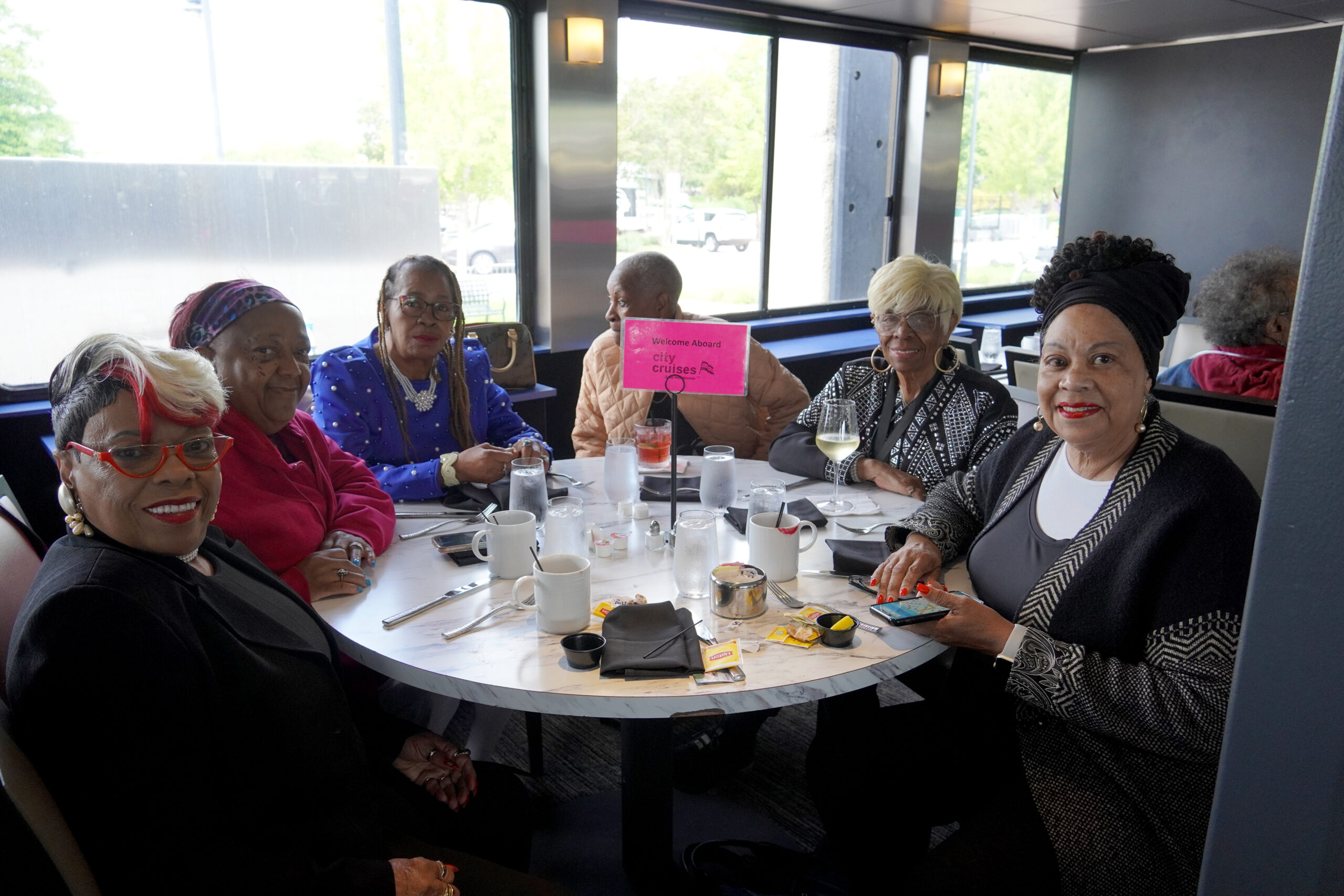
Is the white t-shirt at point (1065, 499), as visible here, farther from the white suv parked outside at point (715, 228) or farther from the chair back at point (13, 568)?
the white suv parked outside at point (715, 228)

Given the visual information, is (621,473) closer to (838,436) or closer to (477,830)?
(838,436)

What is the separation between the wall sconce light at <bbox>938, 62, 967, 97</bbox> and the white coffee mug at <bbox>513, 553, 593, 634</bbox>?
18.7ft

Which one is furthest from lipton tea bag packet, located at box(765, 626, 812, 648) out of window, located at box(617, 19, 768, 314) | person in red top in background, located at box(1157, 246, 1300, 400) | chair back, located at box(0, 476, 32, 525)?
window, located at box(617, 19, 768, 314)

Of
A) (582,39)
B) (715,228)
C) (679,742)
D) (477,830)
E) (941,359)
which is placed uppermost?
(582,39)

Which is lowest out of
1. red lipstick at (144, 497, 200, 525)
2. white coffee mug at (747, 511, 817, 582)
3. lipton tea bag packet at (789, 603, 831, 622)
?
lipton tea bag packet at (789, 603, 831, 622)

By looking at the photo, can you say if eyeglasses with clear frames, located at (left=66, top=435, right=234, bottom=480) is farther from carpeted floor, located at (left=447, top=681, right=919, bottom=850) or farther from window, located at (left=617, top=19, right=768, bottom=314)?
window, located at (left=617, top=19, right=768, bottom=314)

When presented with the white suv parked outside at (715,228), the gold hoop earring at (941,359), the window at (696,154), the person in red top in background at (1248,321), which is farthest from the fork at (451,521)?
the white suv parked outside at (715,228)

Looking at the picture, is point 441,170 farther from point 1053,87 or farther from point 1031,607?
point 1053,87

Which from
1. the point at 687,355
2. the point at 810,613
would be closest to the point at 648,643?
the point at 810,613

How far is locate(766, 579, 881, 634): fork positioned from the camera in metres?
1.53

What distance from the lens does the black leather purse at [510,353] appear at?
13.1 feet

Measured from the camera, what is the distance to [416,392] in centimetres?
250

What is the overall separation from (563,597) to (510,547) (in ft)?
0.88

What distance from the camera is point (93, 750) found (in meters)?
0.98
